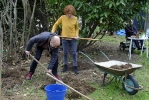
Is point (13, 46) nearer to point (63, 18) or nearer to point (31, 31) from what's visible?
point (31, 31)

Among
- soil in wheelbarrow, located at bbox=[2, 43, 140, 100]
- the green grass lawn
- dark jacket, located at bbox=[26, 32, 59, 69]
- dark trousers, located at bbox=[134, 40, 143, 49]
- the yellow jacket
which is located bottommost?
the green grass lawn

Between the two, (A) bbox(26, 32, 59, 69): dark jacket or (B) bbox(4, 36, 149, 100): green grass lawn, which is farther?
(A) bbox(26, 32, 59, 69): dark jacket

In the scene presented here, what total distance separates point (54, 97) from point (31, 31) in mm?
3904

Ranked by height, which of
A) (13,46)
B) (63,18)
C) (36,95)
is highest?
(63,18)

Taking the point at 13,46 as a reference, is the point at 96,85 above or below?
below

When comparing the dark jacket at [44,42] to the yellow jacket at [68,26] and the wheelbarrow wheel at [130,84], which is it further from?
the wheelbarrow wheel at [130,84]

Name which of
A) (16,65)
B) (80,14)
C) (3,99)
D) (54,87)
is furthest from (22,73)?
(80,14)

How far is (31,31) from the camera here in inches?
282

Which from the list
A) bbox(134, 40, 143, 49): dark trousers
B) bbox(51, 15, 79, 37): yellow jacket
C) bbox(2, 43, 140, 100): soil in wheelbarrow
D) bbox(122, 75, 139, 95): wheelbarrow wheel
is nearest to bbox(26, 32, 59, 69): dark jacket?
bbox(2, 43, 140, 100): soil in wheelbarrow

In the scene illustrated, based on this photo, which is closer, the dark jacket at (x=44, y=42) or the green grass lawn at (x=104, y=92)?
the green grass lawn at (x=104, y=92)

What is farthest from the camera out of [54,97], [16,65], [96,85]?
[16,65]

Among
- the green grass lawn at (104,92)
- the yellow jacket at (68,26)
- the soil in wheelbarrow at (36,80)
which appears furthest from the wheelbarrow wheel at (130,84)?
the yellow jacket at (68,26)

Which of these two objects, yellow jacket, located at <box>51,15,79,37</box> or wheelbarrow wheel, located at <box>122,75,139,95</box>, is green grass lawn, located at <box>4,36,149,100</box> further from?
yellow jacket, located at <box>51,15,79,37</box>

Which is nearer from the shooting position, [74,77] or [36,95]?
[36,95]
